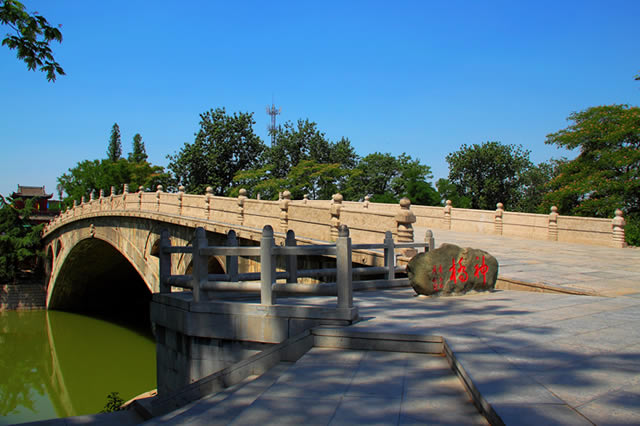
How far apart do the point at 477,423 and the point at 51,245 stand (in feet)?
135

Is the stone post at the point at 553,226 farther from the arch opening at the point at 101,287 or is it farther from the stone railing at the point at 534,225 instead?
the arch opening at the point at 101,287

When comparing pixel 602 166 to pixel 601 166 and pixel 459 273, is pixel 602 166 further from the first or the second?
pixel 459 273

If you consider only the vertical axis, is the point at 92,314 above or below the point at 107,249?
below

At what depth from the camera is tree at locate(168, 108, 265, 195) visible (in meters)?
44.4

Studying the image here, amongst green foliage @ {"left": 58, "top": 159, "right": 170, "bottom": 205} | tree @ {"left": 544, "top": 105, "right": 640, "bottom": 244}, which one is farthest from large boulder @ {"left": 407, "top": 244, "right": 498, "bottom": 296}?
green foliage @ {"left": 58, "top": 159, "right": 170, "bottom": 205}

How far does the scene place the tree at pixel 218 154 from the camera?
44.4 m

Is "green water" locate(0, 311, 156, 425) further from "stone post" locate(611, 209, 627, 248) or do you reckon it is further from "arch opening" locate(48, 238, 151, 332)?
"stone post" locate(611, 209, 627, 248)

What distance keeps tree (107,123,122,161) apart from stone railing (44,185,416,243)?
57520mm

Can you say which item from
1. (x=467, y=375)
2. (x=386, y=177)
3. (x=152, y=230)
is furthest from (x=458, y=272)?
(x=386, y=177)

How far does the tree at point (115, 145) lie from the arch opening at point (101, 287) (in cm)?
4287

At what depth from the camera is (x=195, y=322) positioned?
566cm

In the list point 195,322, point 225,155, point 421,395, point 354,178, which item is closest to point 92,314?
point 225,155

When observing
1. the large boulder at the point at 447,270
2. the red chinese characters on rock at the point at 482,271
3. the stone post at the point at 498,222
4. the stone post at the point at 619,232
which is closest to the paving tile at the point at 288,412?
the large boulder at the point at 447,270

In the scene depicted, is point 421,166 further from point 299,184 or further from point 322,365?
point 322,365
